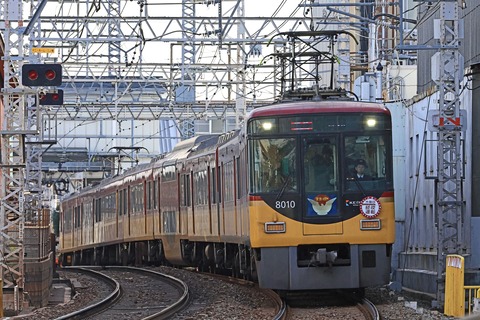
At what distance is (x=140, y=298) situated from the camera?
1877 cm

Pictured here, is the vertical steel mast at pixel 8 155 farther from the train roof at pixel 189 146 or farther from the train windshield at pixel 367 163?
the train windshield at pixel 367 163

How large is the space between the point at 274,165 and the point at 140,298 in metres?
4.77

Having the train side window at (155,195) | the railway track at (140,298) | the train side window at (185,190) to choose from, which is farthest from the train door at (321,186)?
the train side window at (155,195)

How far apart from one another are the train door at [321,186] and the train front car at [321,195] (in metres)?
0.01

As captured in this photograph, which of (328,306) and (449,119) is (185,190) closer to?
(449,119)

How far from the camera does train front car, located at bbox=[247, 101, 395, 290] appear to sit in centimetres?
1467

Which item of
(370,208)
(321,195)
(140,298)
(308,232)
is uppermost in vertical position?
(321,195)

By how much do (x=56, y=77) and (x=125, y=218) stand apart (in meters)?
12.8

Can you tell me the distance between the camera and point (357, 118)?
49.2 feet

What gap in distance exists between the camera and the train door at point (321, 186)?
14719 millimetres

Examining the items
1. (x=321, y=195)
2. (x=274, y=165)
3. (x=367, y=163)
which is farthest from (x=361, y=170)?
(x=274, y=165)

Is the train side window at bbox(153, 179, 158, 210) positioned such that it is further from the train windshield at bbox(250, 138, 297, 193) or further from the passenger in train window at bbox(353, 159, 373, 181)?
the passenger in train window at bbox(353, 159, 373, 181)

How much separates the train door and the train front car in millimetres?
12

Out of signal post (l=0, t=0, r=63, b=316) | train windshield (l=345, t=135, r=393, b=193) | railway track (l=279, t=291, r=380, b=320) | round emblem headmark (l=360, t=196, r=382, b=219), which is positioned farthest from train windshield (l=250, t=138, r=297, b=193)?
signal post (l=0, t=0, r=63, b=316)
